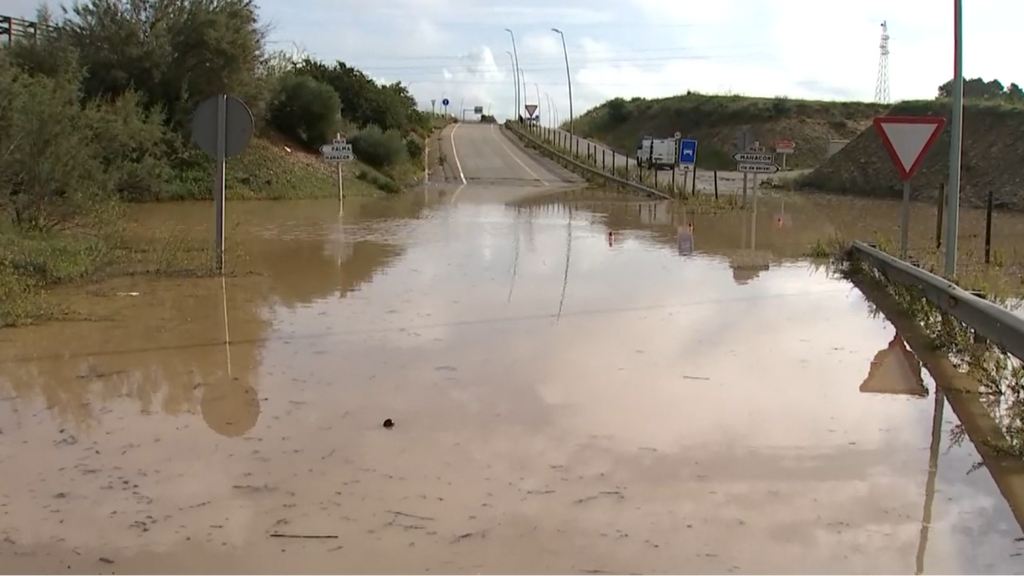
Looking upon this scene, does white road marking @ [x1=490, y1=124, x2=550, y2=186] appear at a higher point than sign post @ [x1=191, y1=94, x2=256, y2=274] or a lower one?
higher

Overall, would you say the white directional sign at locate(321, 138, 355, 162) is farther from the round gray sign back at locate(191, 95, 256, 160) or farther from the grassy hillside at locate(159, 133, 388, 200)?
the round gray sign back at locate(191, 95, 256, 160)

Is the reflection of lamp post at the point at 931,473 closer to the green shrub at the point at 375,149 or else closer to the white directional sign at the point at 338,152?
the white directional sign at the point at 338,152

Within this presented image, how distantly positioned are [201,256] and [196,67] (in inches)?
989

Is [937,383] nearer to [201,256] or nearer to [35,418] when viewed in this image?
[35,418]

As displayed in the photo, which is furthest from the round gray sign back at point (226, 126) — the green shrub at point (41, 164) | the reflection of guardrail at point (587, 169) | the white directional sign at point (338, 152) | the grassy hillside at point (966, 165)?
the grassy hillside at point (966, 165)

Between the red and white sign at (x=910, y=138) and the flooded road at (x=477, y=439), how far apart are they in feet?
6.25

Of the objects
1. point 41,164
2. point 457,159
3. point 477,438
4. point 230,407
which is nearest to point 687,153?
point 41,164

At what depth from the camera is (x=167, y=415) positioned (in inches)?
278

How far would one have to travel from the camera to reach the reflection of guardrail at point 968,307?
23.4 ft

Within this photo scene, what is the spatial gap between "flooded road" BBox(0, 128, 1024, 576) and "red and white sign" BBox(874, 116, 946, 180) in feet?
6.25

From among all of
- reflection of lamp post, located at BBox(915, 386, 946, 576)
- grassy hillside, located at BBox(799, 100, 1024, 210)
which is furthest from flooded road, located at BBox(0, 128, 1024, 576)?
grassy hillside, located at BBox(799, 100, 1024, 210)

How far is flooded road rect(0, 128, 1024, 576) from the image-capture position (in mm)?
4930

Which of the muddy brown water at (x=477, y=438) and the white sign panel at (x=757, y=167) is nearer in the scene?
the muddy brown water at (x=477, y=438)

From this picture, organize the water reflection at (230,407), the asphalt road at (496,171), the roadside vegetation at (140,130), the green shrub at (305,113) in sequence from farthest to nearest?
the green shrub at (305,113)
the asphalt road at (496,171)
the roadside vegetation at (140,130)
the water reflection at (230,407)
